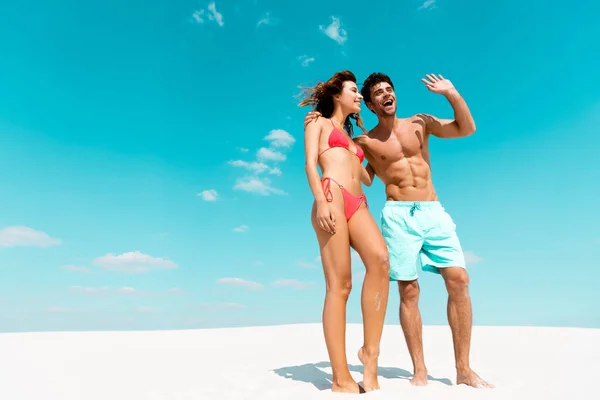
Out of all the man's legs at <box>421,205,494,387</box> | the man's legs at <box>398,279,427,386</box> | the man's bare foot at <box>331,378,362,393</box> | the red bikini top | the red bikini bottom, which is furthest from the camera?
the man's legs at <box>398,279,427,386</box>

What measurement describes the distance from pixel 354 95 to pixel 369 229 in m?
1.47

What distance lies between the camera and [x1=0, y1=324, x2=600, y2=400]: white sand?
4461 mm

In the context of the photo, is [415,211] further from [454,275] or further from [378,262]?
[378,262]

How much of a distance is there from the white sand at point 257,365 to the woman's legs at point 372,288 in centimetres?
34

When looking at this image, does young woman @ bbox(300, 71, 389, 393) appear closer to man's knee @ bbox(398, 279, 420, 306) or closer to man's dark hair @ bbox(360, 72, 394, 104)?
man's knee @ bbox(398, 279, 420, 306)

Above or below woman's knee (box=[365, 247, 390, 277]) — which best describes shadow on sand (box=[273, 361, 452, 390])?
below

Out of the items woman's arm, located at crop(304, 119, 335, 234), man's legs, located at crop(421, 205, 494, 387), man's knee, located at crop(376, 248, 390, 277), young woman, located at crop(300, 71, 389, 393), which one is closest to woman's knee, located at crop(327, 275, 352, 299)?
young woman, located at crop(300, 71, 389, 393)

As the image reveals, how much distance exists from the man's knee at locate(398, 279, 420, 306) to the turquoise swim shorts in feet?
0.33

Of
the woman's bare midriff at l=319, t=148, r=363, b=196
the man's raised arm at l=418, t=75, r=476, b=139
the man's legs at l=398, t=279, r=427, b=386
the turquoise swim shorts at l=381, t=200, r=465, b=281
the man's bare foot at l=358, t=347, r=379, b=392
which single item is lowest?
the man's bare foot at l=358, t=347, r=379, b=392

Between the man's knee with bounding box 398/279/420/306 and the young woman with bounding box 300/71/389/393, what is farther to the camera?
the man's knee with bounding box 398/279/420/306

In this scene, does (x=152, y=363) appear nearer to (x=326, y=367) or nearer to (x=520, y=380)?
(x=326, y=367)

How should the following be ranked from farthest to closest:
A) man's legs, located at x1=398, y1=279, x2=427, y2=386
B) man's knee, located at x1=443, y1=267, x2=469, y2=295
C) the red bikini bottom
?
1. man's legs, located at x1=398, y1=279, x2=427, y2=386
2. man's knee, located at x1=443, y1=267, x2=469, y2=295
3. the red bikini bottom

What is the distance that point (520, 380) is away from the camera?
4840 mm

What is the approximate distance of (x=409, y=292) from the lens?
16.1 ft
